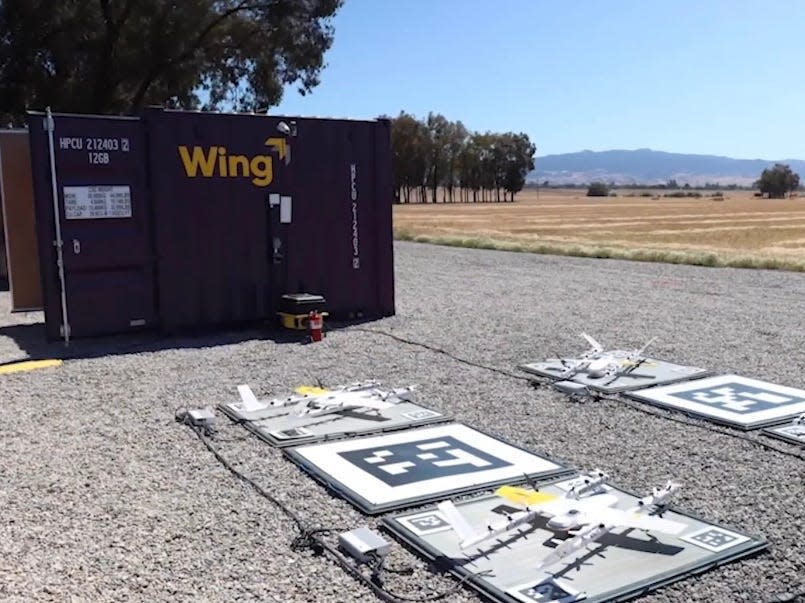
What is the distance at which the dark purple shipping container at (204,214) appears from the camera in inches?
390

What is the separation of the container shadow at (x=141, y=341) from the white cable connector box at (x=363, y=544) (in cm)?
599

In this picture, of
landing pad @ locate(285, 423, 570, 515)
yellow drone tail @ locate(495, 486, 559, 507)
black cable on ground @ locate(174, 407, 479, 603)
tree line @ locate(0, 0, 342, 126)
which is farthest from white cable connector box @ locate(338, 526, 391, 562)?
tree line @ locate(0, 0, 342, 126)

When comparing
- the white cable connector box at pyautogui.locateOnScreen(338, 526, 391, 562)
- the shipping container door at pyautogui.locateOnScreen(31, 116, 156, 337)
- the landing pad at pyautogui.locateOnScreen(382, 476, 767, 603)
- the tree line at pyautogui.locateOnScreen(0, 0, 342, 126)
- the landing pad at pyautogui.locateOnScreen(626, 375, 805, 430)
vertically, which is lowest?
the landing pad at pyautogui.locateOnScreen(626, 375, 805, 430)

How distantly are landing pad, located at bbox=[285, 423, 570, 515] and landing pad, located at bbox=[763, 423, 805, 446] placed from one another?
183 centimetres

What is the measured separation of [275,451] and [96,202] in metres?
5.41

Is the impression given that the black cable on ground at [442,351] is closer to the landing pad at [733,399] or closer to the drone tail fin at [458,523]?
the landing pad at [733,399]

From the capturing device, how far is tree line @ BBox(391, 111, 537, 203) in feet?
341

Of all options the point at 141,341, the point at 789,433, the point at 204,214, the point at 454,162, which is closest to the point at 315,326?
the point at 204,214

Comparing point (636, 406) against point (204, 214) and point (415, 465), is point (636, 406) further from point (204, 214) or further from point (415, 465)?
point (204, 214)

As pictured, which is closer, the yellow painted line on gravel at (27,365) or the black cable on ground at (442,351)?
the black cable on ground at (442,351)

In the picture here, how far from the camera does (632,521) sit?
4.27 metres

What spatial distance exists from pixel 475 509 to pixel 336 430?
1915mm

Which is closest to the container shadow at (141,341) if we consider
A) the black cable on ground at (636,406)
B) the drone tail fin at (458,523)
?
the black cable on ground at (636,406)

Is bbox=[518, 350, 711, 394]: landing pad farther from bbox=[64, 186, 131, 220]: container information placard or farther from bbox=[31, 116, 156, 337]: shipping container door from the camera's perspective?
bbox=[64, 186, 131, 220]: container information placard
